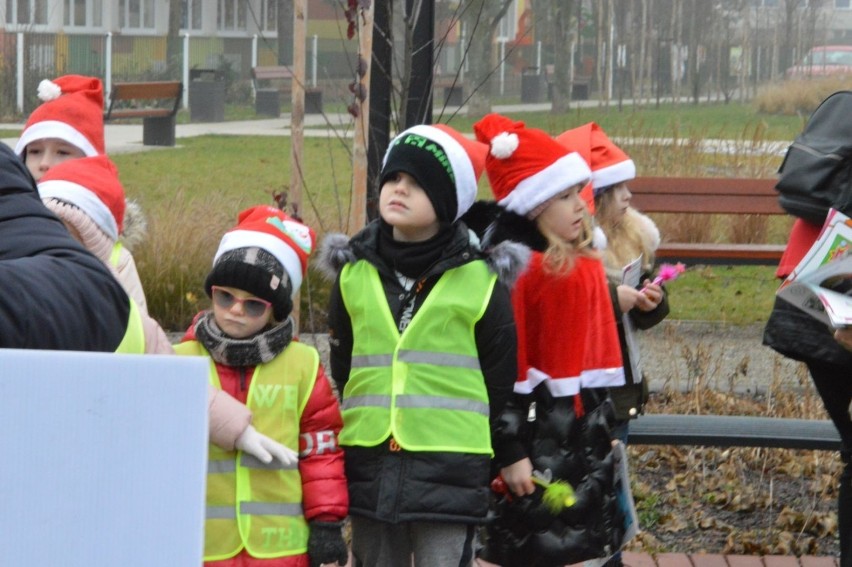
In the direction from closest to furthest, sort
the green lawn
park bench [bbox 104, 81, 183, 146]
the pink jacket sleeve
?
1. the pink jacket sleeve
2. the green lawn
3. park bench [bbox 104, 81, 183, 146]

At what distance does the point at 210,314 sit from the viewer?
3.67 metres

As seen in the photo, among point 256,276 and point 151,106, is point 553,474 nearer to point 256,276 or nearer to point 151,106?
point 256,276

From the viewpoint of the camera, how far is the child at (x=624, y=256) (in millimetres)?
4508

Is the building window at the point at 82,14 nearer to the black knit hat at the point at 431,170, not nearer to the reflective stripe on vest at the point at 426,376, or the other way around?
the black knit hat at the point at 431,170

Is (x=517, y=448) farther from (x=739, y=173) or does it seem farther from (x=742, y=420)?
(x=739, y=173)

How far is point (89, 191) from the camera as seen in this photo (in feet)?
12.6

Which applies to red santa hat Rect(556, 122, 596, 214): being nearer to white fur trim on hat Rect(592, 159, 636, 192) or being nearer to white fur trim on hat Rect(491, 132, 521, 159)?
white fur trim on hat Rect(592, 159, 636, 192)

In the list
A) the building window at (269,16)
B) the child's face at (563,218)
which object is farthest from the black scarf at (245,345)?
the building window at (269,16)

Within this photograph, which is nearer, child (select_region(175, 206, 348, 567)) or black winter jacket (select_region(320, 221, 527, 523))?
child (select_region(175, 206, 348, 567))

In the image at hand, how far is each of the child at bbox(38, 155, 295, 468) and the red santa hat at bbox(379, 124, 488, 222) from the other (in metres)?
0.79

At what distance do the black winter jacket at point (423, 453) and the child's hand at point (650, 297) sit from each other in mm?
906

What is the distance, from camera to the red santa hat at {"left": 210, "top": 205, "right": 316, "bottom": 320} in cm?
359

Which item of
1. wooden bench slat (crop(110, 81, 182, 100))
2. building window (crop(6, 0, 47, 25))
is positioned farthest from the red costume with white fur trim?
building window (crop(6, 0, 47, 25))

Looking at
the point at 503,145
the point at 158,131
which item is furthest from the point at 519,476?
the point at 158,131
